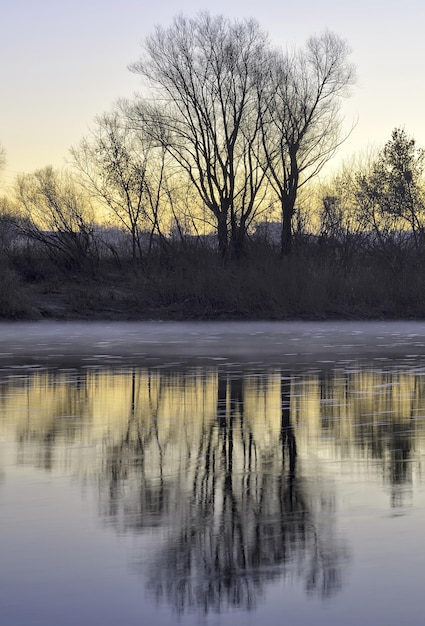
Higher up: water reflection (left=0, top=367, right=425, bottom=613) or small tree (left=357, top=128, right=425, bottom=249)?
small tree (left=357, top=128, right=425, bottom=249)

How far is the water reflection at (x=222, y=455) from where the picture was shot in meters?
6.20

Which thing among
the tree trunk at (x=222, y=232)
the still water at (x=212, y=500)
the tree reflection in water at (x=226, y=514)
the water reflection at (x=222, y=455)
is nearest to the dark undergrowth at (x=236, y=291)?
the tree trunk at (x=222, y=232)

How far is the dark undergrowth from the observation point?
45.2 metres

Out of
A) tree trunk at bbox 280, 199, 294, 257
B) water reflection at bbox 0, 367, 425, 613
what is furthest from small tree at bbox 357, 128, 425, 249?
water reflection at bbox 0, 367, 425, 613

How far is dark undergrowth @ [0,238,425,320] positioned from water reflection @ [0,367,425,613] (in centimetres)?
2665

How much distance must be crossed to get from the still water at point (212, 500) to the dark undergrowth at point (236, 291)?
26997mm

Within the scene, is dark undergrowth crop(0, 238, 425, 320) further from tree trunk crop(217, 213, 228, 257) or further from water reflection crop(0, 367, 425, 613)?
water reflection crop(0, 367, 425, 613)

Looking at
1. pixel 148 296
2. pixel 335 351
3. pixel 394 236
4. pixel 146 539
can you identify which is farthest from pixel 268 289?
pixel 146 539

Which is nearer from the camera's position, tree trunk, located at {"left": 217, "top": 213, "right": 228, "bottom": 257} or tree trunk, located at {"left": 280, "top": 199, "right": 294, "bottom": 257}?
tree trunk, located at {"left": 280, "top": 199, "right": 294, "bottom": 257}

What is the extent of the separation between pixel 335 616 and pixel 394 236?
52240 millimetres

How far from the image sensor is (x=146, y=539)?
6758mm

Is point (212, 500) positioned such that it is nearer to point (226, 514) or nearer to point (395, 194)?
point (226, 514)

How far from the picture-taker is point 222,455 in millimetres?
10070

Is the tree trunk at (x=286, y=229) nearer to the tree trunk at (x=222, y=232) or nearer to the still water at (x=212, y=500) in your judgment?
the tree trunk at (x=222, y=232)
